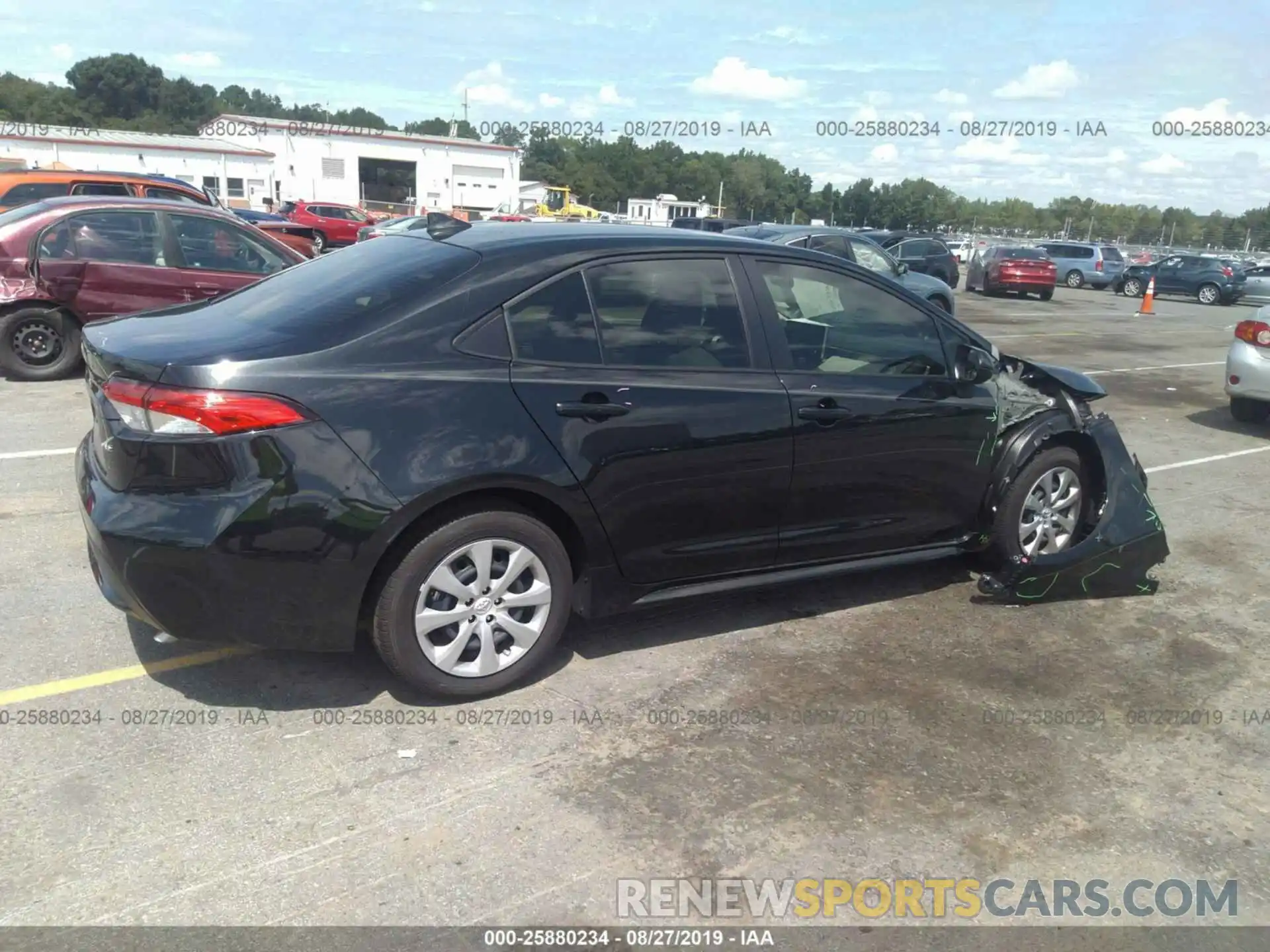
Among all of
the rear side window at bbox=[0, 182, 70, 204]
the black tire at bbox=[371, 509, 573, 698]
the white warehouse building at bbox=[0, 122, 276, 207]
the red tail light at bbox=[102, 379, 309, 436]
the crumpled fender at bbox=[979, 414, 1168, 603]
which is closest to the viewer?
the red tail light at bbox=[102, 379, 309, 436]

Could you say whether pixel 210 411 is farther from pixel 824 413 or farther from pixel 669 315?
pixel 824 413

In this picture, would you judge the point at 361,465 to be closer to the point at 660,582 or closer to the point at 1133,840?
the point at 660,582

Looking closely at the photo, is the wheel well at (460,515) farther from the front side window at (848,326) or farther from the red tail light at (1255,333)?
the red tail light at (1255,333)

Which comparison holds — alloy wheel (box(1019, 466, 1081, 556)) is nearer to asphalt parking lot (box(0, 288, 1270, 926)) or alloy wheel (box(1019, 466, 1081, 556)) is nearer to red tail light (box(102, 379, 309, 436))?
asphalt parking lot (box(0, 288, 1270, 926))

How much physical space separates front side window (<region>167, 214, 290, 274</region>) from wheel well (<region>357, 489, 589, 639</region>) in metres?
6.26

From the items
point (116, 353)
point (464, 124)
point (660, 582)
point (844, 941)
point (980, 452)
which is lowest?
point (844, 941)

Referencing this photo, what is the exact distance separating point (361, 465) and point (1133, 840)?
2755mm

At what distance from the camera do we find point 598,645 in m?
4.34

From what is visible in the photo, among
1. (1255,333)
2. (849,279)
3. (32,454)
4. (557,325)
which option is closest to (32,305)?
(32,454)

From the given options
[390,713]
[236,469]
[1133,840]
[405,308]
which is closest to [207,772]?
[390,713]

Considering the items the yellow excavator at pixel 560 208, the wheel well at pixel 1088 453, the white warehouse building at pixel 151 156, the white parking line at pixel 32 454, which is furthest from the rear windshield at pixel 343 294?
the white warehouse building at pixel 151 156

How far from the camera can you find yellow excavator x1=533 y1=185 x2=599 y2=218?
4312cm

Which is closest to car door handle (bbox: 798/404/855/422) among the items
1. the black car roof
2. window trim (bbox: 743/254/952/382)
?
window trim (bbox: 743/254/952/382)

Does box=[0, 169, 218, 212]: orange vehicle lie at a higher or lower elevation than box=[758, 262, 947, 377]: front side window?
higher
